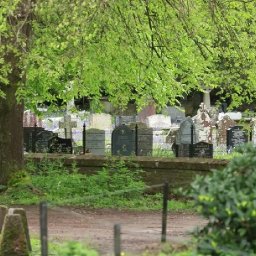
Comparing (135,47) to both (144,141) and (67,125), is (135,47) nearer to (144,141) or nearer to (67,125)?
(144,141)

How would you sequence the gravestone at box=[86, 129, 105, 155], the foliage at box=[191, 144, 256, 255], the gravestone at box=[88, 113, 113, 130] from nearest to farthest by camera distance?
the foliage at box=[191, 144, 256, 255], the gravestone at box=[86, 129, 105, 155], the gravestone at box=[88, 113, 113, 130]

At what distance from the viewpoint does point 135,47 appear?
15.9m

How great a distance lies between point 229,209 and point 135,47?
10.2 metres

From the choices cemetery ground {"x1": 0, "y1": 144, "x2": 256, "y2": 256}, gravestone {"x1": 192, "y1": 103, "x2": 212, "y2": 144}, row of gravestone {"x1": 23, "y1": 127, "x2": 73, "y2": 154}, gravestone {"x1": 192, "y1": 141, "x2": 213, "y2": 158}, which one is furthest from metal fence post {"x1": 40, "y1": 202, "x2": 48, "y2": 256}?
gravestone {"x1": 192, "y1": 103, "x2": 212, "y2": 144}

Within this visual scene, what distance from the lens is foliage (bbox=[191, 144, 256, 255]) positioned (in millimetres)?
5980

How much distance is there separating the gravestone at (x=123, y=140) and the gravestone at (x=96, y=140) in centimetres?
127

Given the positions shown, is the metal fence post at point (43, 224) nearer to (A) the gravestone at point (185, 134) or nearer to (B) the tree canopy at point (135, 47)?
(B) the tree canopy at point (135, 47)

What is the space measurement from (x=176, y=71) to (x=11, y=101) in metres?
3.80

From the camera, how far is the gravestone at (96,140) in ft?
83.8

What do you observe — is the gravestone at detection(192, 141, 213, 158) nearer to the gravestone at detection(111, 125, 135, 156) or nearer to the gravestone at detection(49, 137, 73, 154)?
the gravestone at detection(111, 125, 135, 156)

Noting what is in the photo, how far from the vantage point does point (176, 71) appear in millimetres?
18234

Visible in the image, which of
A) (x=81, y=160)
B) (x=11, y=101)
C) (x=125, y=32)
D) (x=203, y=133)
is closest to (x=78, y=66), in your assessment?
(x=125, y=32)

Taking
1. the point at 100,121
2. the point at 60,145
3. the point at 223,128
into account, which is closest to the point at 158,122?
the point at 100,121

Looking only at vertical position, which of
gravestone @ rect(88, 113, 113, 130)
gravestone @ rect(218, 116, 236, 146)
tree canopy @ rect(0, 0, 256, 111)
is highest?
tree canopy @ rect(0, 0, 256, 111)
